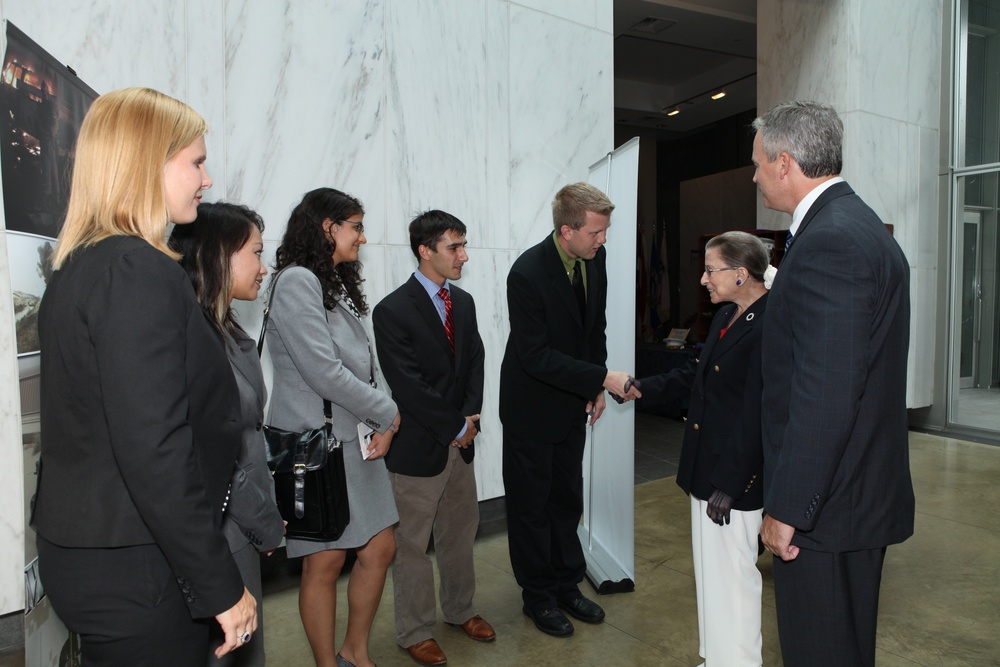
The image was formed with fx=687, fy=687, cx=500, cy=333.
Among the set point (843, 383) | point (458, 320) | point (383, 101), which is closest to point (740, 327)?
point (843, 383)

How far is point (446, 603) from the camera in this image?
113 inches

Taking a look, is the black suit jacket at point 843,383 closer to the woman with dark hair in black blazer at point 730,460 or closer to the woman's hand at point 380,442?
the woman with dark hair in black blazer at point 730,460

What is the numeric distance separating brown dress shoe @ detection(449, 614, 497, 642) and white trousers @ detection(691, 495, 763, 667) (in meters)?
0.88

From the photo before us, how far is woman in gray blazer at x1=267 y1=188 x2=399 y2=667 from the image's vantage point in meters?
2.14

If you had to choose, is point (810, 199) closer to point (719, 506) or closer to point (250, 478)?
point (719, 506)

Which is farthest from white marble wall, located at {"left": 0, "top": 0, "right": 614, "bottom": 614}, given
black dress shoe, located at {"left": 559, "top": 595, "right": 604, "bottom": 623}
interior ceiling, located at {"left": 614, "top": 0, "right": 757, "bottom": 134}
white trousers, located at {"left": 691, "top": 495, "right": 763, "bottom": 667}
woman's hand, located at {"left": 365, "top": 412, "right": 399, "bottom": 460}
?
interior ceiling, located at {"left": 614, "top": 0, "right": 757, "bottom": 134}

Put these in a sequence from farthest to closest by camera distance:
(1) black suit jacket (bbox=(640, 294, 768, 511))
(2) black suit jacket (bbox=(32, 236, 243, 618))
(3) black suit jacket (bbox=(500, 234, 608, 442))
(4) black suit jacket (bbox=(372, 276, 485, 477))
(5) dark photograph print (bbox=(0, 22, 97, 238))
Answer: (3) black suit jacket (bbox=(500, 234, 608, 442))
(4) black suit jacket (bbox=(372, 276, 485, 477))
(1) black suit jacket (bbox=(640, 294, 768, 511))
(5) dark photograph print (bbox=(0, 22, 97, 238))
(2) black suit jacket (bbox=(32, 236, 243, 618))

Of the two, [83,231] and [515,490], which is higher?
[83,231]

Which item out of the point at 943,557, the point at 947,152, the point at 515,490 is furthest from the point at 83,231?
the point at 947,152

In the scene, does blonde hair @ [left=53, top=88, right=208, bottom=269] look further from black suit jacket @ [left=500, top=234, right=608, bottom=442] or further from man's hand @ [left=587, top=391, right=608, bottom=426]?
man's hand @ [left=587, top=391, right=608, bottom=426]

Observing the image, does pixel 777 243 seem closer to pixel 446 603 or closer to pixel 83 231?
pixel 446 603

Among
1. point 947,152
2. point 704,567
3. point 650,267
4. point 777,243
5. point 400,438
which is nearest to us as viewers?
point 704,567

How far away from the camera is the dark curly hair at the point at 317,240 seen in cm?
227

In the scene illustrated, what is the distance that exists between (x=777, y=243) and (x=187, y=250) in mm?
6137
